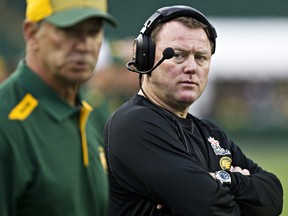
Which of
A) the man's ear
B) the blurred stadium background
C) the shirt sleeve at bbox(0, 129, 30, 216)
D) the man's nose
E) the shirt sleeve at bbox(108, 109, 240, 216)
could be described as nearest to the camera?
the shirt sleeve at bbox(0, 129, 30, 216)

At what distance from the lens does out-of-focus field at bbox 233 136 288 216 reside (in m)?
15.9

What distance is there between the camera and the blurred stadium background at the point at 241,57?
2745cm

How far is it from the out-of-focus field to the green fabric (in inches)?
307

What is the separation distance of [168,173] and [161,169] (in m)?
0.04

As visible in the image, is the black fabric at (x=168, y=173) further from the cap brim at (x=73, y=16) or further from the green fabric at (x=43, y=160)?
the cap brim at (x=73, y=16)

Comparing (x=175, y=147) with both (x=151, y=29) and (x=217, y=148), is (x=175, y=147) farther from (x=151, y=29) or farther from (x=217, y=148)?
(x=151, y=29)

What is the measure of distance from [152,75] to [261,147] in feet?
65.5

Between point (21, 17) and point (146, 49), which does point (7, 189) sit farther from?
point (21, 17)

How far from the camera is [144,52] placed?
4289mm

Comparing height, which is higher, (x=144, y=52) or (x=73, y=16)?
(x=73, y=16)

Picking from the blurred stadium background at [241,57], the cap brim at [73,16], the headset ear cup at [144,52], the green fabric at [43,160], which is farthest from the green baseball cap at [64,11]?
the blurred stadium background at [241,57]

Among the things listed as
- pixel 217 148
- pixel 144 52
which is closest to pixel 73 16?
pixel 144 52

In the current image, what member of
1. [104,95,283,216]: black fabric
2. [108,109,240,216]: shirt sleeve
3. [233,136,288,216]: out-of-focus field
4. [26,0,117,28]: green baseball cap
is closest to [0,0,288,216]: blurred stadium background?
[233,136,288,216]: out-of-focus field

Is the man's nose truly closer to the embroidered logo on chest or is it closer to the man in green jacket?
the embroidered logo on chest
